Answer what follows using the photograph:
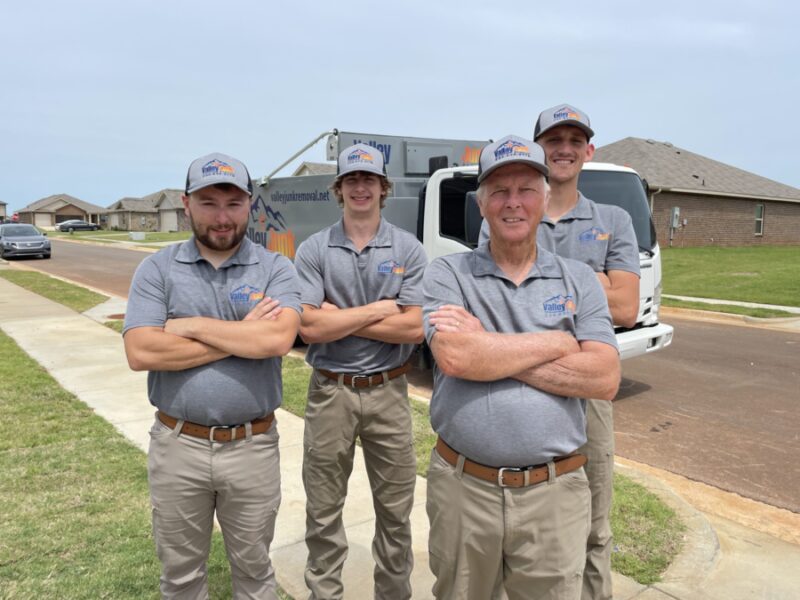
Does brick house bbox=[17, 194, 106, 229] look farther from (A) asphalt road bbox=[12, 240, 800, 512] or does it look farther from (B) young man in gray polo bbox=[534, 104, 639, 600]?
A: (B) young man in gray polo bbox=[534, 104, 639, 600]

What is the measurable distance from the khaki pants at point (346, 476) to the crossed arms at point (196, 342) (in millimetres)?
613

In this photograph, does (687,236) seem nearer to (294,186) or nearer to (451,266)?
(294,186)

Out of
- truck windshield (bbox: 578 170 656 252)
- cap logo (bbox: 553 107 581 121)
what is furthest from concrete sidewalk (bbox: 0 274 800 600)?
truck windshield (bbox: 578 170 656 252)

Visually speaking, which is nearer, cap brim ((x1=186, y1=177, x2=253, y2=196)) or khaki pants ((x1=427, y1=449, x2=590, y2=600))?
khaki pants ((x1=427, y1=449, x2=590, y2=600))

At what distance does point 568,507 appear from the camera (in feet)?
6.82

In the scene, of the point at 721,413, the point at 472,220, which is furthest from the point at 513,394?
the point at 721,413

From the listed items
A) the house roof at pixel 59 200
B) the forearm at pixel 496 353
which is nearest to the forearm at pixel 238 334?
the forearm at pixel 496 353

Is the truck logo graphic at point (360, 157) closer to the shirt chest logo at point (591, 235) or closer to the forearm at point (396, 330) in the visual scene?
the forearm at point (396, 330)

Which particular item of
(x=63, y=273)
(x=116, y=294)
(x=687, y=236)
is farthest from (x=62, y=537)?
(x=687, y=236)

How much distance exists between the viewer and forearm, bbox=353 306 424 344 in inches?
117

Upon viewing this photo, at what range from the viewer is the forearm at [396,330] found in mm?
2973

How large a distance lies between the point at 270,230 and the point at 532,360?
738 cm

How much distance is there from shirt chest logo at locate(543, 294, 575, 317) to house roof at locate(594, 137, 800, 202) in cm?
2463

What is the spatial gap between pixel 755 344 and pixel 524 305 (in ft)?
28.9
